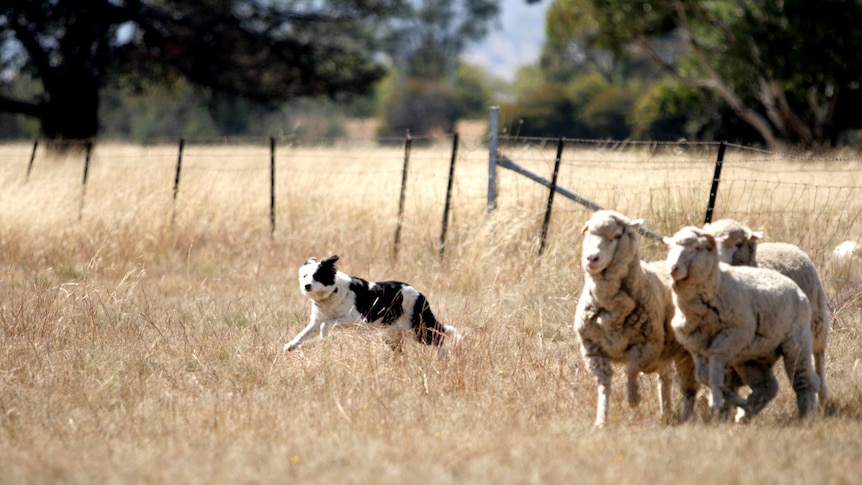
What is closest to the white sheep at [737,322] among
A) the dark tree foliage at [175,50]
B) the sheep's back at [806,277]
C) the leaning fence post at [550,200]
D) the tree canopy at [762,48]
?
the sheep's back at [806,277]

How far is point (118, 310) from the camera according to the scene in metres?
9.11

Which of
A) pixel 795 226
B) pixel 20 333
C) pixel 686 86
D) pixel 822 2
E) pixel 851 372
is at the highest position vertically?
pixel 822 2

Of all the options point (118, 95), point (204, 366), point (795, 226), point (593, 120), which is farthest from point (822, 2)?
point (118, 95)

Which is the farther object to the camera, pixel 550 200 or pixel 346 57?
pixel 346 57

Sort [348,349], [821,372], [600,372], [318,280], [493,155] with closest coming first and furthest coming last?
1. [600,372]
2. [821,372]
3. [348,349]
4. [318,280]
5. [493,155]

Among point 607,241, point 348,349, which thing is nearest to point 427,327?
point 348,349

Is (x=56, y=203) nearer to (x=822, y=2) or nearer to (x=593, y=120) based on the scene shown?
(x=822, y=2)

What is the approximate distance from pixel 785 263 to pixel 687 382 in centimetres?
116

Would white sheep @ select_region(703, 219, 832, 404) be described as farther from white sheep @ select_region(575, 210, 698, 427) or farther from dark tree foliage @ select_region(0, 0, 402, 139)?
dark tree foliage @ select_region(0, 0, 402, 139)

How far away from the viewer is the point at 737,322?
19.8 ft

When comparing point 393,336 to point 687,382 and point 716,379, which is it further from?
point 716,379

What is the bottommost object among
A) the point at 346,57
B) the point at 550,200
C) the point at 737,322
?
the point at 737,322

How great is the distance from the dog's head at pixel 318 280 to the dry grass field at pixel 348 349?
43 centimetres

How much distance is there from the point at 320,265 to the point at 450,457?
3.14 meters
